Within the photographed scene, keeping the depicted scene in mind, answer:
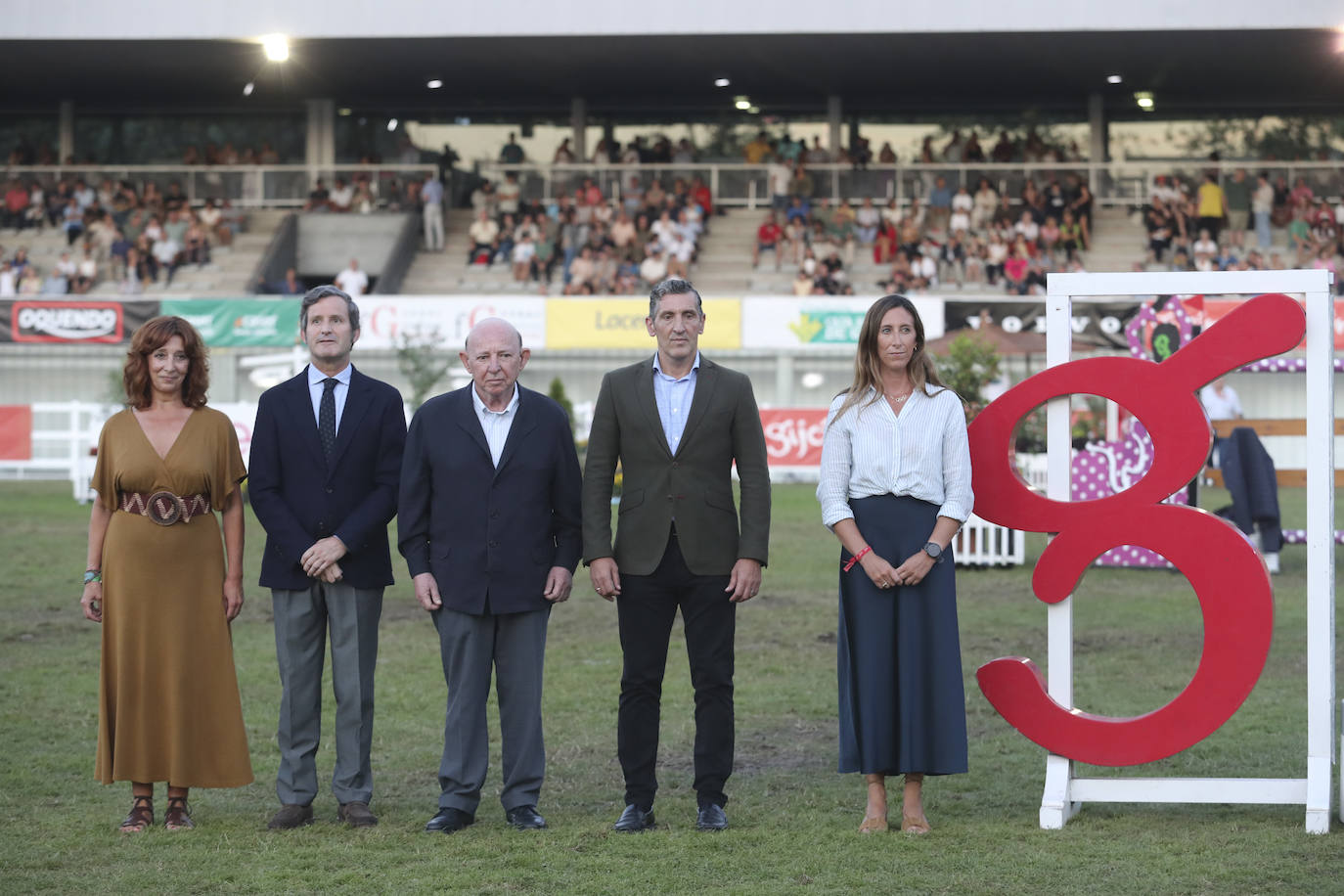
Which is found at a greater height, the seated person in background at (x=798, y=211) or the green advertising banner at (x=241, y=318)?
the seated person in background at (x=798, y=211)

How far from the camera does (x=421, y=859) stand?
16.7 ft

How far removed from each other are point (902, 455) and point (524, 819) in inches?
73.1

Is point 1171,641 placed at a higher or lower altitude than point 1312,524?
lower

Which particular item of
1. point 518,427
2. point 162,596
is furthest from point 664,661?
point 162,596

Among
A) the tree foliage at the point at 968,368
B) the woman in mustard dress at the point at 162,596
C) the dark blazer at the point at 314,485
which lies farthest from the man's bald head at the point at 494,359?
the tree foliage at the point at 968,368

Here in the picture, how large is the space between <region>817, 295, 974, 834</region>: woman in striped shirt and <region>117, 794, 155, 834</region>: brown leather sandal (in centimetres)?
246

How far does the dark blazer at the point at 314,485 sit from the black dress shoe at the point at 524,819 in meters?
0.93

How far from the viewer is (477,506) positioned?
5.52m

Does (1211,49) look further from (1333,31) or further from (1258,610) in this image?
(1258,610)

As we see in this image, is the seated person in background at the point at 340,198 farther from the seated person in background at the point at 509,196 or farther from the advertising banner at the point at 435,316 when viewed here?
the advertising banner at the point at 435,316

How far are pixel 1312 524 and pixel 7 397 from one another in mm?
25570

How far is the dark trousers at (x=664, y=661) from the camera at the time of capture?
546 cm

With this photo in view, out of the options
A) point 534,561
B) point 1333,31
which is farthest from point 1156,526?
point 1333,31

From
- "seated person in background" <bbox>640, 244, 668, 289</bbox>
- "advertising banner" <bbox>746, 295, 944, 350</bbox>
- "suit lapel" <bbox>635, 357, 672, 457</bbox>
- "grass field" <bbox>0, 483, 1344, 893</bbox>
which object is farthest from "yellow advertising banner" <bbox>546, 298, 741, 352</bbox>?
"suit lapel" <bbox>635, 357, 672, 457</bbox>
